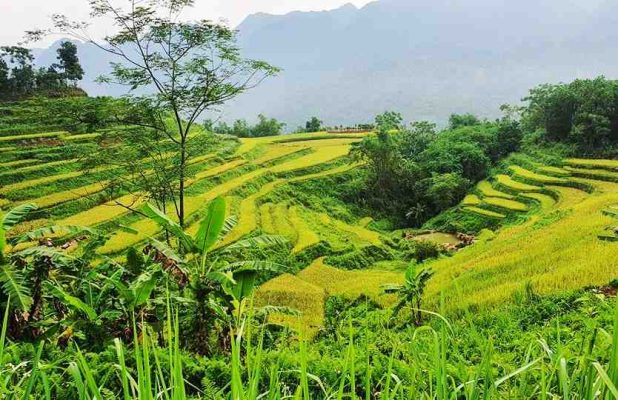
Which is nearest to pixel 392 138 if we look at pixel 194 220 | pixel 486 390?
pixel 194 220

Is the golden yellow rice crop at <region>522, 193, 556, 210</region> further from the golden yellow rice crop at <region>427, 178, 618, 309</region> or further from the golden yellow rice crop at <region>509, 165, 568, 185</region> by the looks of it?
the golden yellow rice crop at <region>427, 178, 618, 309</region>

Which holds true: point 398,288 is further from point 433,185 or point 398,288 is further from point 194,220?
point 433,185

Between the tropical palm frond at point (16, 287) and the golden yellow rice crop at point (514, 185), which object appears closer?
the tropical palm frond at point (16, 287)

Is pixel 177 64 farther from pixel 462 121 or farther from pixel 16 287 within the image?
pixel 462 121

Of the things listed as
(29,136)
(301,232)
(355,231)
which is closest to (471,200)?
(355,231)

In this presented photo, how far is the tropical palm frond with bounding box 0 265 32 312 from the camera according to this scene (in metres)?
3.21

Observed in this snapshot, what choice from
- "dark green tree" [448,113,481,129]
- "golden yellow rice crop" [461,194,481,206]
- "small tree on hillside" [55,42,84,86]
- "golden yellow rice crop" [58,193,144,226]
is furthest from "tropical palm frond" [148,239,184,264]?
"dark green tree" [448,113,481,129]

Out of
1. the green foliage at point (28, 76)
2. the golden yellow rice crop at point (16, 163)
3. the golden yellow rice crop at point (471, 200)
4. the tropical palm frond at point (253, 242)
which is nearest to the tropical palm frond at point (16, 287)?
the tropical palm frond at point (253, 242)

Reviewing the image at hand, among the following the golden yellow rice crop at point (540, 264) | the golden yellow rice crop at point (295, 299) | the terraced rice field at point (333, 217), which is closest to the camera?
the golden yellow rice crop at point (540, 264)

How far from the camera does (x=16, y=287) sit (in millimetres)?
3262

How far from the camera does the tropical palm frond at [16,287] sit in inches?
126

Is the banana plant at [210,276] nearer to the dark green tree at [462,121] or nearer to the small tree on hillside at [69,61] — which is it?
the small tree on hillside at [69,61]

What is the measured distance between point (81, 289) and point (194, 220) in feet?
37.8

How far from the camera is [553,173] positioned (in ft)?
68.9
